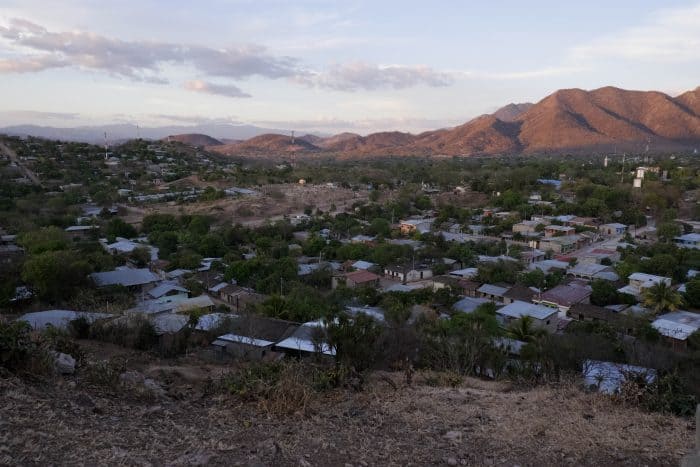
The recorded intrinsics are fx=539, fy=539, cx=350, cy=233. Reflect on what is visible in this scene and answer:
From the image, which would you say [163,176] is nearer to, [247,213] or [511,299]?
[247,213]

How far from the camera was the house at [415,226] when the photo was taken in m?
25.3

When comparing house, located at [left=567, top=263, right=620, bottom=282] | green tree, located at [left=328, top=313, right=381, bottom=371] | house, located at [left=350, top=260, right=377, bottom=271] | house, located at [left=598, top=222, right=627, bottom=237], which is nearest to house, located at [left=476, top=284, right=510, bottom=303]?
house, located at [left=567, top=263, right=620, bottom=282]

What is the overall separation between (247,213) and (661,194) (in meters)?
25.0

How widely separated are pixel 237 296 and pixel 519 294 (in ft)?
25.9

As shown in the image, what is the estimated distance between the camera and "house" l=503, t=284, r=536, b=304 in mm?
14977

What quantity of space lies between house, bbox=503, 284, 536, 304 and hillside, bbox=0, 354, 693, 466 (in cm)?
1092

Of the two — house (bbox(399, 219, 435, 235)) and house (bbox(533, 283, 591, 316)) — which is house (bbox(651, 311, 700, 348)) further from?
house (bbox(399, 219, 435, 235))

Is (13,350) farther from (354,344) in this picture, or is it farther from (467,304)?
(467,304)

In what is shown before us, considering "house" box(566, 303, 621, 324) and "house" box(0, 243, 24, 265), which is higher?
"house" box(0, 243, 24, 265)

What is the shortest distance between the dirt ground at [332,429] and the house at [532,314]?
8584mm

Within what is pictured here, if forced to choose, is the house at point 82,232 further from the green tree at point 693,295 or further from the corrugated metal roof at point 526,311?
the green tree at point 693,295

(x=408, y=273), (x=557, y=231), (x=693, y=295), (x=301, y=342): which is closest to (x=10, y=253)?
(x=408, y=273)

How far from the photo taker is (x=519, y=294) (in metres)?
15.2

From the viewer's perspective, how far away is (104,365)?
4379 mm
